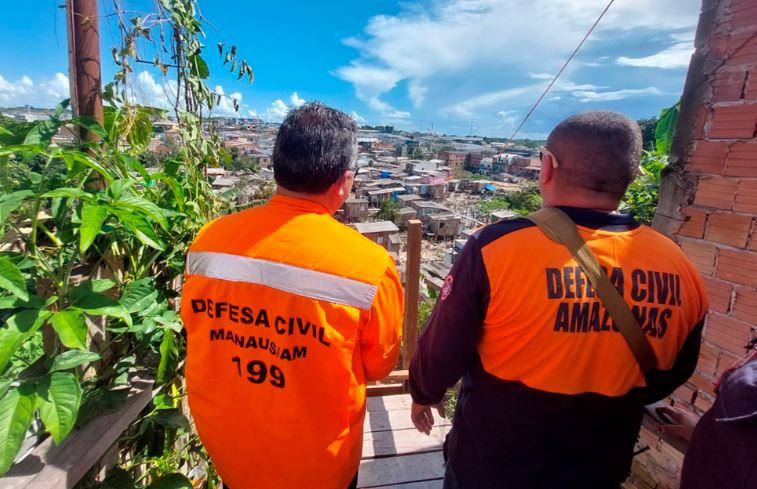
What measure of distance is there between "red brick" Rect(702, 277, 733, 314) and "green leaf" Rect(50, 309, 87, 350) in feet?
6.74

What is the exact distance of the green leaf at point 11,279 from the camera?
33.6 inches

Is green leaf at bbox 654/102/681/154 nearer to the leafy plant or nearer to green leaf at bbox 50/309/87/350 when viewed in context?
the leafy plant

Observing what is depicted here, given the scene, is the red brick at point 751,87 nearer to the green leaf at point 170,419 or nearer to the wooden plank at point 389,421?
the wooden plank at point 389,421

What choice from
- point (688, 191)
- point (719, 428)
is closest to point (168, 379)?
point (719, 428)

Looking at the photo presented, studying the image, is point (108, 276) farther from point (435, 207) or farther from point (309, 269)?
point (435, 207)

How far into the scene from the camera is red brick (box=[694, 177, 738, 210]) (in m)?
1.40

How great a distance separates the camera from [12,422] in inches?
33.7

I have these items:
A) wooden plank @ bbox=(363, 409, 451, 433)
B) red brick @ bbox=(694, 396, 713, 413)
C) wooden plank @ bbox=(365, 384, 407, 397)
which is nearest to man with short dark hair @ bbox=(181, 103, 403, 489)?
wooden plank @ bbox=(363, 409, 451, 433)

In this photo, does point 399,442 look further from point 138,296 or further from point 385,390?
point 138,296

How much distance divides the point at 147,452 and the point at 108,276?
0.74 m

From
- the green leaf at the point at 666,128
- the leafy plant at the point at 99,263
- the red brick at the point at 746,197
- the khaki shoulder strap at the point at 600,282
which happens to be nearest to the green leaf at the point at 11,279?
the leafy plant at the point at 99,263

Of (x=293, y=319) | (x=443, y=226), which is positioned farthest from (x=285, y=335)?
(x=443, y=226)

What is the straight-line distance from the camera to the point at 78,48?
4.62 feet

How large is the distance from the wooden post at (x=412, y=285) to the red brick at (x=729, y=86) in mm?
1275
